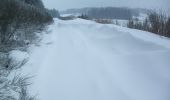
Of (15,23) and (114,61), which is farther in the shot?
(15,23)

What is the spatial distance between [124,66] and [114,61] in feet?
1.73

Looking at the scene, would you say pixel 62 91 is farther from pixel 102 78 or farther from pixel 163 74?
pixel 163 74

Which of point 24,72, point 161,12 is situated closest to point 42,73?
point 24,72

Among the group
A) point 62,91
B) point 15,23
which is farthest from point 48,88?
point 15,23

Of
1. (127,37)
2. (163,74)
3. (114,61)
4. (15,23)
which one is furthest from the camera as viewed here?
(15,23)

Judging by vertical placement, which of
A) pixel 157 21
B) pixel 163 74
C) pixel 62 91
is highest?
pixel 157 21

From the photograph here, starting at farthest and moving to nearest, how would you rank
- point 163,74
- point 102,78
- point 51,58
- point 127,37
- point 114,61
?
1. point 127,37
2. point 51,58
3. point 114,61
4. point 102,78
5. point 163,74

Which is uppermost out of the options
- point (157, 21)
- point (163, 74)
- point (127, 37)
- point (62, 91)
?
point (157, 21)

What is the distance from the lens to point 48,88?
3.98m

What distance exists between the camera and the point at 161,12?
7.30 metres

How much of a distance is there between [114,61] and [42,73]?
78.0 inches

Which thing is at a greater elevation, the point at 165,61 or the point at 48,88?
the point at 165,61

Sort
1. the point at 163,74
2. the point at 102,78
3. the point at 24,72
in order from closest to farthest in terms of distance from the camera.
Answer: the point at 163,74 < the point at 102,78 < the point at 24,72

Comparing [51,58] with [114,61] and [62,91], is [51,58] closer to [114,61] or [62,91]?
[114,61]
